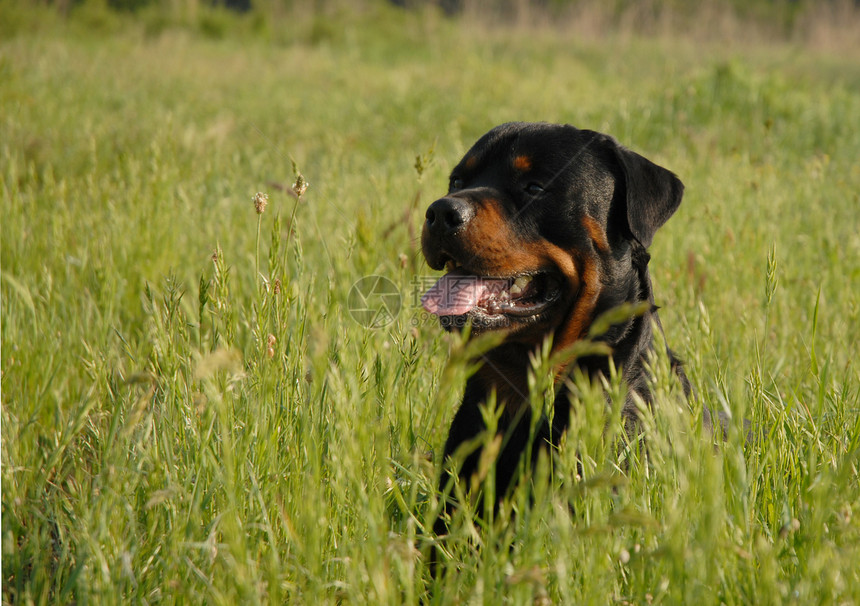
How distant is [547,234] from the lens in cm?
241

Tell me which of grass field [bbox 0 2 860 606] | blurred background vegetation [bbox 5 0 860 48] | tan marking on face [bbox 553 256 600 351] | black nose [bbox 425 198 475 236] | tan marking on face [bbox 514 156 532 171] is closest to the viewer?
grass field [bbox 0 2 860 606]

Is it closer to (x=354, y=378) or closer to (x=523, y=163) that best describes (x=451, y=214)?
(x=523, y=163)

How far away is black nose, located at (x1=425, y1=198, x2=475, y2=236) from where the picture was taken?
7.25 feet

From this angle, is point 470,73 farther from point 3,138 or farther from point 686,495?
point 686,495

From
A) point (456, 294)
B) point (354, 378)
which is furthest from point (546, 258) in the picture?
point (354, 378)

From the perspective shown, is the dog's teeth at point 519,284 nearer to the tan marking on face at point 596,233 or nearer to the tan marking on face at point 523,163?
the tan marking on face at point 596,233

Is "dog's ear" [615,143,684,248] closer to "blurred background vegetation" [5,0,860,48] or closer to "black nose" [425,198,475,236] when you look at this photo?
"black nose" [425,198,475,236]

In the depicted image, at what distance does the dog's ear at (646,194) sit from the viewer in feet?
7.72

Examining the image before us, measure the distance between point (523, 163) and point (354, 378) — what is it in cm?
156

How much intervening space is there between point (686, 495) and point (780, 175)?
207 inches

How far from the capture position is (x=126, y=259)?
10.7 ft

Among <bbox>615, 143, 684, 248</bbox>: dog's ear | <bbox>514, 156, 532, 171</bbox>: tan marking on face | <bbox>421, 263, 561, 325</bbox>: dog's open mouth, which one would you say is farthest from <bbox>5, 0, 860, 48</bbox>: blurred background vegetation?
<bbox>421, 263, 561, 325</bbox>: dog's open mouth

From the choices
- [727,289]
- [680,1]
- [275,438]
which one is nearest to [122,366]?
[275,438]

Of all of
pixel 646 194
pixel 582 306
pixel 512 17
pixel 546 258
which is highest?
pixel 512 17
